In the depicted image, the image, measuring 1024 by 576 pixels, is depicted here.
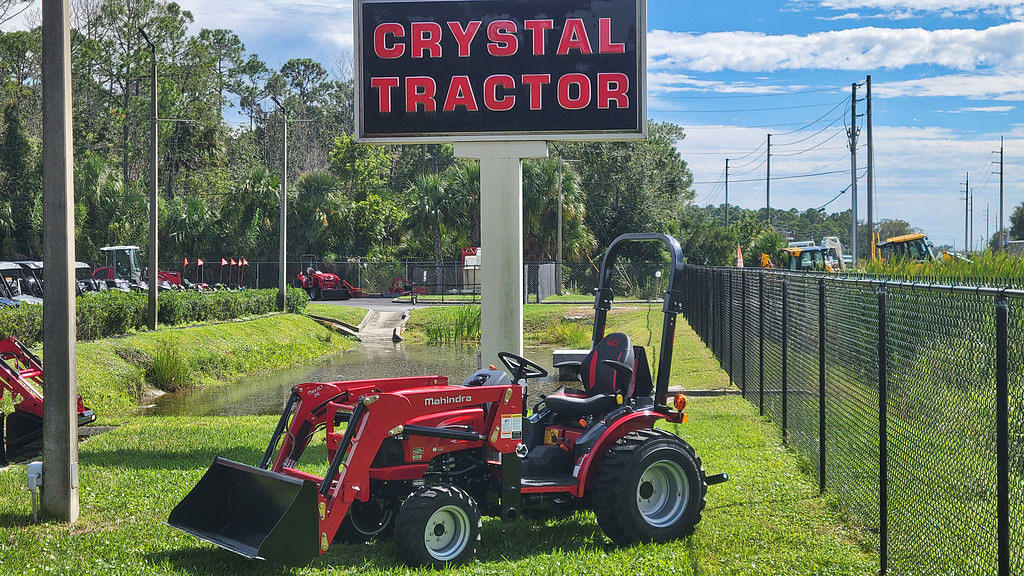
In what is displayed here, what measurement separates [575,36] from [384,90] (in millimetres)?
2651

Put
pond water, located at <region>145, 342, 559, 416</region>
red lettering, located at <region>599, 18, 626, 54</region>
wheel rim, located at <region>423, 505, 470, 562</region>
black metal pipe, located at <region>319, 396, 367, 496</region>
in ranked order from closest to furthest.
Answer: black metal pipe, located at <region>319, 396, 367, 496</region>, wheel rim, located at <region>423, 505, 470, 562</region>, red lettering, located at <region>599, 18, 626, 54</region>, pond water, located at <region>145, 342, 559, 416</region>

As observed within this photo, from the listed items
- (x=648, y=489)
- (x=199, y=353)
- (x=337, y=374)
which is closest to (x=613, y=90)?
(x=648, y=489)

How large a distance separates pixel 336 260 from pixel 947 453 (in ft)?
166

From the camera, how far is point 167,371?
2147cm

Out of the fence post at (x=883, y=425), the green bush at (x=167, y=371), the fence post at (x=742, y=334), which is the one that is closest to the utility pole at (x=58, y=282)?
the fence post at (x=883, y=425)

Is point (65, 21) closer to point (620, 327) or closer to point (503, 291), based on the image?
point (503, 291)

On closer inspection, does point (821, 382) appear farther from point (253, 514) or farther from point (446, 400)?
point (253, 514)

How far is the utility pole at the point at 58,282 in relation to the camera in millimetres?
7848

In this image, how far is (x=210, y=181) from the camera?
65.5 meters

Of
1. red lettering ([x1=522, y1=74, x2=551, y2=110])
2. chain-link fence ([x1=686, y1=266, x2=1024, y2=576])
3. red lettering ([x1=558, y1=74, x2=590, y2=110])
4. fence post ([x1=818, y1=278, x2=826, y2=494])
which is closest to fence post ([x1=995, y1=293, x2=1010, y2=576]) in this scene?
chain-link fence ([x1=686, y1=266, x2=1024, y2=576])

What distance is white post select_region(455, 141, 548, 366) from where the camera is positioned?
13930 mm

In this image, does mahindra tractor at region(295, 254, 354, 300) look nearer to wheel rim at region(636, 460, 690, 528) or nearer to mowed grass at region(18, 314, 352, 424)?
mowed grass at region(18, 314, 352, 424)

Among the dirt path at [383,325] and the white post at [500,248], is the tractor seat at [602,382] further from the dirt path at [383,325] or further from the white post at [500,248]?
the dirt path at [383,325]

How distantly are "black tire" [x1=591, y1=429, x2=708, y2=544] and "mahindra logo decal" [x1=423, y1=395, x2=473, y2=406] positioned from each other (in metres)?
1.07
